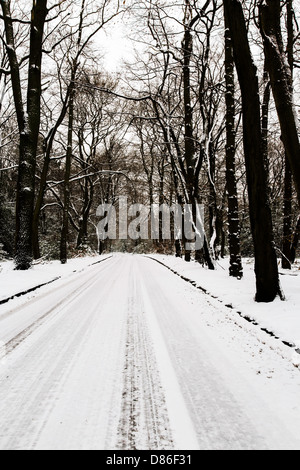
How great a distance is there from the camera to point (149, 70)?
1462 centimetres

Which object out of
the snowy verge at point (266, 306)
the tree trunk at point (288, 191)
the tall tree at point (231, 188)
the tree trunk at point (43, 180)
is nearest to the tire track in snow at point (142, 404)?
the snowy verge at point (266, 306)

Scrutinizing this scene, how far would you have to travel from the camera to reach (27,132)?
12953mm

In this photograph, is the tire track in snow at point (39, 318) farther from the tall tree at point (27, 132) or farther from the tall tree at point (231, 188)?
the tall tree at point (231, 188)

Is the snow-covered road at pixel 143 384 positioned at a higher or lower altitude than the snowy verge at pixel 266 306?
lower

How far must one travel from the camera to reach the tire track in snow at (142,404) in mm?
2178

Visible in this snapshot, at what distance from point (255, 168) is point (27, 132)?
9875mm

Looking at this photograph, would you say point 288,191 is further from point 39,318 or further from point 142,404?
point 142,404

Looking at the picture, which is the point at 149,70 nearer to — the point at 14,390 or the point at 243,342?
the point at 243,342

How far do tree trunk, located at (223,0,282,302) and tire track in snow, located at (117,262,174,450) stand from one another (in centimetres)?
316

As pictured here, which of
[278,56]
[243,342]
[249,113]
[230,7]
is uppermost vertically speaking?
[230,7]

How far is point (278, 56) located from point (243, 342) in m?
5.22

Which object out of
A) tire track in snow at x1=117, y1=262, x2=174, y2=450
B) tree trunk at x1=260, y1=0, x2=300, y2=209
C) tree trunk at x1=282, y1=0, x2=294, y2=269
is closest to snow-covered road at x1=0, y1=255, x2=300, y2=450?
tire track in snow at x1=117, y1=262, x2=174, y2=450

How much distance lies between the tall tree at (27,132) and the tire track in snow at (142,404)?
965 centimetres

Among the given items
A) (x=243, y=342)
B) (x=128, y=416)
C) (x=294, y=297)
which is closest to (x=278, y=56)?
(x=294, y=297)
